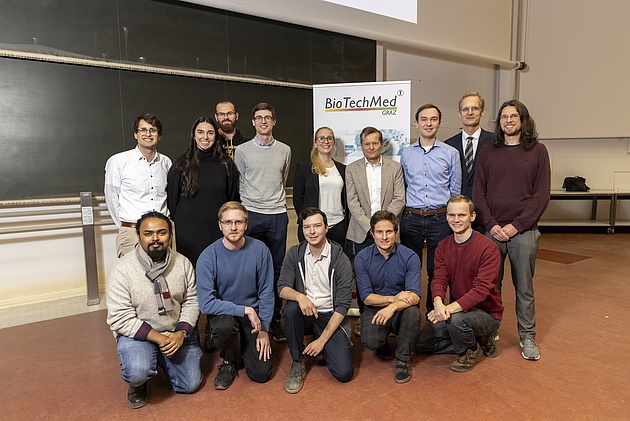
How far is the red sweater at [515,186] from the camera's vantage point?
263 centimetres

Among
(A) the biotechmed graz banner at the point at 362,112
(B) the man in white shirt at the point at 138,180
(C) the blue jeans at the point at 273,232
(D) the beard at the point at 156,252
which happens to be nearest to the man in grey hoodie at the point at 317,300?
(C) the blue jeans at the point at 273,232

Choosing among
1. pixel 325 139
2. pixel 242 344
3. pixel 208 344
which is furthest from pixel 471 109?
pixel 208 344

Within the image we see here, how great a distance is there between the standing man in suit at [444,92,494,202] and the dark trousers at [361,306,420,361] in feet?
3.48

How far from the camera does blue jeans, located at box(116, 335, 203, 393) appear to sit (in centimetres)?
216

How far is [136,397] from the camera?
221cm

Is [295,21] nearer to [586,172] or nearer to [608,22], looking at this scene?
[608,22]

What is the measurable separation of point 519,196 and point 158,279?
2.22 m

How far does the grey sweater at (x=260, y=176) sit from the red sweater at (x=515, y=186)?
140 cm

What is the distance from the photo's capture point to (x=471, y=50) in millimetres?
6535

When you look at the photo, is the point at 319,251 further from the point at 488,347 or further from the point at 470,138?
the point at 470,138

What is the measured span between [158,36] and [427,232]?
300 centimetres

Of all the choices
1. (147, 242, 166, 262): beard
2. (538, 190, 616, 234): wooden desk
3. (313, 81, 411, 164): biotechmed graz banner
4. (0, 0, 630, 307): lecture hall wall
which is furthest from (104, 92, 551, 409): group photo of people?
(538, 190, 616, 234): wooden desk

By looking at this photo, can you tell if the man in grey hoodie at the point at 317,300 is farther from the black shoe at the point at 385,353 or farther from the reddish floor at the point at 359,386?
the black shoe at the point at 385,353

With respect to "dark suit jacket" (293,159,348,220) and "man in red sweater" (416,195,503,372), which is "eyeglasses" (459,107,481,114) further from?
"dark suit jacket" (293,159,348,220)
